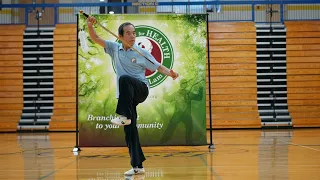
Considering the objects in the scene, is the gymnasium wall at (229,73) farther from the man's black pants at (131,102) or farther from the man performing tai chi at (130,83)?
the man's black pants at (131,102)

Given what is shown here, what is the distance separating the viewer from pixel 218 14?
27062 mm

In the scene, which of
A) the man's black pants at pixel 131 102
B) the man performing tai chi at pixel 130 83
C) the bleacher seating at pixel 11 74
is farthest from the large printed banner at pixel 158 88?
the bleacher seating at pixel 11 74

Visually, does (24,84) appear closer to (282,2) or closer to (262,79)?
(262,79)

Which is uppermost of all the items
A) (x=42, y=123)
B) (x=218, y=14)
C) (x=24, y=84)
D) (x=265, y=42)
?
(x=218, y=14)

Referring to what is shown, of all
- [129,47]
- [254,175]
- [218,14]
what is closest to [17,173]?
[129,47]

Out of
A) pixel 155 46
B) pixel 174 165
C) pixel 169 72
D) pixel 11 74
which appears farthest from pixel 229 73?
pixel 169 72

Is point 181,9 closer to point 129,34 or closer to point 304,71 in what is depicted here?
point 304,71

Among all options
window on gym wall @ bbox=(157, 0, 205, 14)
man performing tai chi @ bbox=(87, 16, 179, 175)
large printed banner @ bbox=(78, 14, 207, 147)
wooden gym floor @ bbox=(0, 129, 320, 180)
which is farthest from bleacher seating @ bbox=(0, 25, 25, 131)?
man performing tai chi @ bbox=(87, 16, 179, 175)

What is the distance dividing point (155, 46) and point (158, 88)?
0.86 m

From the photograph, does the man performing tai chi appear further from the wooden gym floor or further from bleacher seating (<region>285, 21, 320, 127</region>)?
bleacher seating (<region>285, 21, 320, 127</region>)

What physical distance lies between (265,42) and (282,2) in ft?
6.27

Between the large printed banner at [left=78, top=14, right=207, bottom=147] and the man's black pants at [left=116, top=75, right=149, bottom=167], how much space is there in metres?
4.22

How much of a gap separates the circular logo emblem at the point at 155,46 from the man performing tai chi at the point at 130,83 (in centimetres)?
362

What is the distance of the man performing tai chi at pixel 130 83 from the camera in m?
6.62
